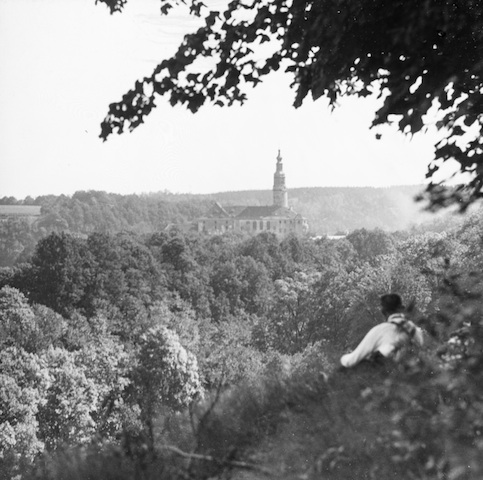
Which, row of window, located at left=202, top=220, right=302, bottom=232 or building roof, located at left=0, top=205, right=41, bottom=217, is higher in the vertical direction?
building roof, located at left=0, top=205, right=41, bottom=217

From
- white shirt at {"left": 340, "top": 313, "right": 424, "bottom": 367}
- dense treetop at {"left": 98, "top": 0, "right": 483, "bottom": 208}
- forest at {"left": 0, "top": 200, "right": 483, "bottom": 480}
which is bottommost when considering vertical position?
forest at {"left": 0, "top": 200, "right": 483, "bottom": 480}

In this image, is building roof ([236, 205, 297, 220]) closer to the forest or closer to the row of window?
the row of window

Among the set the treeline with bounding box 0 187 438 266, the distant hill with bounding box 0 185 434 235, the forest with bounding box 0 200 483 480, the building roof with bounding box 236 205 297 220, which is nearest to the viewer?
the forest with bounding box 0 200 483 480

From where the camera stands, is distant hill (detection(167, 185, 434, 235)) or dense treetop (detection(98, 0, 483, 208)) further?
distant hill (detection(167, 185, 434, 235))

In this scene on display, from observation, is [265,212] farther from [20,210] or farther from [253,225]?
[20,210]

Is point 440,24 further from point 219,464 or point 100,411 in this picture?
point 100,411

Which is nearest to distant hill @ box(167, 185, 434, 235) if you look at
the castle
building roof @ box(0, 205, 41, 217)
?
the castle
